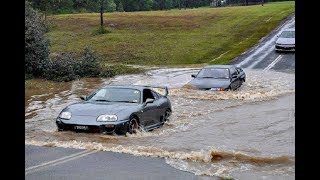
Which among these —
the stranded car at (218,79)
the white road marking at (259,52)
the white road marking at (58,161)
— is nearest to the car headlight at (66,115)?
the white road marking at (58,161)

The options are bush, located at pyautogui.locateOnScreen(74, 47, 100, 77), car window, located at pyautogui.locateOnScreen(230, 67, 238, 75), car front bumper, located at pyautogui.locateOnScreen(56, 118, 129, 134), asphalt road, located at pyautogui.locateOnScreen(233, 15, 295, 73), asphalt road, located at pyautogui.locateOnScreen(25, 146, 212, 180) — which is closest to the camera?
asphalt road, located at pyautogui.locateOnScreen(25, 146, 212, 180)

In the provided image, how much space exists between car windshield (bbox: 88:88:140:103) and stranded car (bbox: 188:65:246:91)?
9354 mm

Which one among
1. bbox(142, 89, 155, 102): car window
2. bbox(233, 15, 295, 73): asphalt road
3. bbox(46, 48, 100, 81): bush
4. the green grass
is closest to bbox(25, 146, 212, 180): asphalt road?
bbox(142, 89, 155, 102): car window

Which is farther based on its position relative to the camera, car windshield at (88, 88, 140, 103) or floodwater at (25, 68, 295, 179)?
car windshield at (88, 88, 140, 103)

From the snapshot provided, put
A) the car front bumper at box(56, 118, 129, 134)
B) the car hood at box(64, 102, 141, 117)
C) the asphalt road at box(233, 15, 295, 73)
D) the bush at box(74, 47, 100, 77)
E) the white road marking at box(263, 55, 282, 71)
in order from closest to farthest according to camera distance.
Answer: the car front bumper at box(56, 118, 129, 134)
the car hood at box(64, 102, 141, 117)
the bush at box(74, 47, 100, 77)
the white road marking at box(263, 55, 282, 71)
the asphalt road at box(233, 15, 295, 73)

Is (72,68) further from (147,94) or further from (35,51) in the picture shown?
(147,94)

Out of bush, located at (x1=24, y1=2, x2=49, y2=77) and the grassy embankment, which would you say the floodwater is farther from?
the grassy embankment

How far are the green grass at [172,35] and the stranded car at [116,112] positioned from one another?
23.8m

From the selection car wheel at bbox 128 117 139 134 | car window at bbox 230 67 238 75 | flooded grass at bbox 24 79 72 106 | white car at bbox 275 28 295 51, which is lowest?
flooded grass at bbox 24 79 72 106

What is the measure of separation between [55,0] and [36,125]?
36.8 meters

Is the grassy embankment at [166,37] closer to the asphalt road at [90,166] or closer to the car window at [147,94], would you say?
the car window at [147,94]

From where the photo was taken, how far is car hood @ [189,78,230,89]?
24141 millimetres

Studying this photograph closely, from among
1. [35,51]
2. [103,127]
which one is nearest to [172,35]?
[35,51]

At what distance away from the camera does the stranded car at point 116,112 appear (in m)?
13.2
